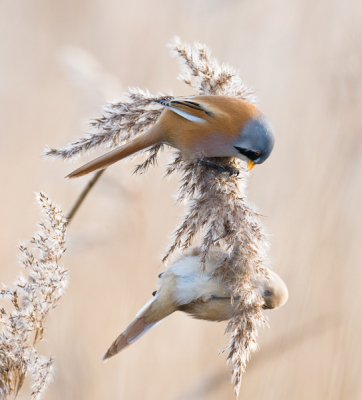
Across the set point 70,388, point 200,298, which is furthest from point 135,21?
point 70,388

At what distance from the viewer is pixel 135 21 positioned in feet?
8.55

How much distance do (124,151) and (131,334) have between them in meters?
0.60

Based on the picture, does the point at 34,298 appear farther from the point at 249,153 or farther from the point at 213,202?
the point at 249,153

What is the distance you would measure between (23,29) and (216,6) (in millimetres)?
1177

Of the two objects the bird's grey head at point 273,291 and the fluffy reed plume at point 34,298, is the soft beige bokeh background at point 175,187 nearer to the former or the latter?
the bird's grey head at point 273,291

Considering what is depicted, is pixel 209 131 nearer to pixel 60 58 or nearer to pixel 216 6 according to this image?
pixel 60 58

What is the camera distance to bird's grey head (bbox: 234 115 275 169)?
4.36 ft

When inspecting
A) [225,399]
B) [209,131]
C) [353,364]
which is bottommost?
[225,399]

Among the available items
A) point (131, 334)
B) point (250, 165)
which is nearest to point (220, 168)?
point (250, 165)

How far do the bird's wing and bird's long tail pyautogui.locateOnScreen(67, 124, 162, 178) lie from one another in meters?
0.08

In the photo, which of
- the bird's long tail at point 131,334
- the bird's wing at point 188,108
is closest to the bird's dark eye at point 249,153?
the bird's wing at point 188,108

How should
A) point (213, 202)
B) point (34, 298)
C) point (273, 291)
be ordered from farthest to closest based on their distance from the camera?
1. point (273, 291)
2. point (213, 202)
3. point (34, 298)

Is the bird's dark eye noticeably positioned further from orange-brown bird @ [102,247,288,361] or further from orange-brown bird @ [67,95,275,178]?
orange-brown bird @ [102,247,288,361]

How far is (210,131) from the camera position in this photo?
4.65 feet
